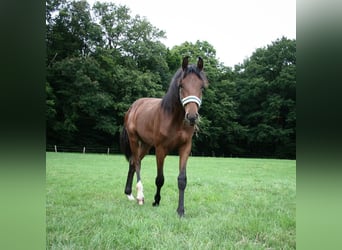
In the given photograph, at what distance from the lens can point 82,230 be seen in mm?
2854

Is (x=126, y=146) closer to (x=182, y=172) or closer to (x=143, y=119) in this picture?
(x=143, y=119)

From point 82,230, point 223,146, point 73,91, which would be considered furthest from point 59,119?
point 223,146

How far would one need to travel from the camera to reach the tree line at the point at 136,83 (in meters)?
10.3

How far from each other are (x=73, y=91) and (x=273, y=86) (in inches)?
578

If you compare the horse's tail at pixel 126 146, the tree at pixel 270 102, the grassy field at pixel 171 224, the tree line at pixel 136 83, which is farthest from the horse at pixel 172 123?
the tree at pixel 270 102

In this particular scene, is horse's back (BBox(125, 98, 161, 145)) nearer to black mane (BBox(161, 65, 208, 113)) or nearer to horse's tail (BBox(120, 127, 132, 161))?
horse's tail (BBox(120, 127, 132, 161))

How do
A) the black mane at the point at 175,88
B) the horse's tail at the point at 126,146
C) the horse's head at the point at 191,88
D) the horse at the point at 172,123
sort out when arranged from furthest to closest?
1. the horse's tail at the point at 126,146
2. the black mane at the point at 175,88
3. the horse at the point at 172,123
4. the horse's head at the point at 191,88

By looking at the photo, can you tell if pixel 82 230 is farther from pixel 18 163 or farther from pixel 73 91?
pixel 73 91

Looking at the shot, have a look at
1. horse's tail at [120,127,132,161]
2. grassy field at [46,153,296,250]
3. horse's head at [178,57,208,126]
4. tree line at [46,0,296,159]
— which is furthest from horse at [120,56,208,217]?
tree line at [46,0,296,159]

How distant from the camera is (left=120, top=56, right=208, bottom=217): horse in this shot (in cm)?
366

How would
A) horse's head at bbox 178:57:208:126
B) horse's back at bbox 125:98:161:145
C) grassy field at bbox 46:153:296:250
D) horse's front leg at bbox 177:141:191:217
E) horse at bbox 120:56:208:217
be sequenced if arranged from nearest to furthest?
grassy field at bbox 46:153:296:250 → horse's head at bbox 178:57:208:126 → horse at bbox 120:56:208:217 → horse's front leg at bbox 177:141:191:217 → horse's back at bbox 125:98:161:145

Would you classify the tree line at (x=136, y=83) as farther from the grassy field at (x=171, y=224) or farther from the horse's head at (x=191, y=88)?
the horse's head at (x=191, y=88)

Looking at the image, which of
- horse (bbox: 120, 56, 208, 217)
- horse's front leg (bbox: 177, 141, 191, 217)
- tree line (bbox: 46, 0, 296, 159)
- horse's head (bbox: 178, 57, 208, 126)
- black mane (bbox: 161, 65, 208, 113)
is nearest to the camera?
horse's head (bbox: 178, 57, 208, 126)

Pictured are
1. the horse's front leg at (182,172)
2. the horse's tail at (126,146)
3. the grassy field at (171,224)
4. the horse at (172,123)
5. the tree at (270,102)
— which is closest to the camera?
the grassy field at (171,224)
